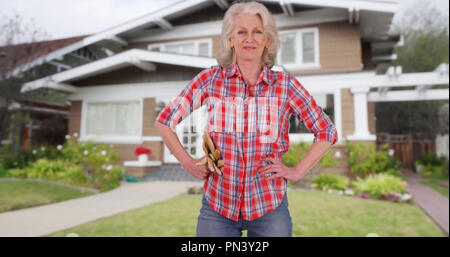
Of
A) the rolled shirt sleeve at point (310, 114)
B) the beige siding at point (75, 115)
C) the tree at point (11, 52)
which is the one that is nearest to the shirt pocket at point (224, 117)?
the rolled shirt sleeve at point (310, 114)

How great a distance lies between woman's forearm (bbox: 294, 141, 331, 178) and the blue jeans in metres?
0.18

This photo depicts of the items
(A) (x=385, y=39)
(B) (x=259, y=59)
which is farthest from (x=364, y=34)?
(B) (x=259, y=59)

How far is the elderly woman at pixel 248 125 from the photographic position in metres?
0.95

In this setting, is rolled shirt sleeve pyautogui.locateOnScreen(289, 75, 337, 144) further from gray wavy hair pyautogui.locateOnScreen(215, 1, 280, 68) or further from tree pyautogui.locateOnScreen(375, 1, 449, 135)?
tree pyautogui.locateOnScreen(375, 1, 449, 135)

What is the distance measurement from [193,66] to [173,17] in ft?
1.24

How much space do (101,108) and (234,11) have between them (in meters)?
6.39

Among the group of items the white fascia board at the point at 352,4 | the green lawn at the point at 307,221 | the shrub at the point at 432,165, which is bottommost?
the shrub at the point at 432,165

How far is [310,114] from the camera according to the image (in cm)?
101

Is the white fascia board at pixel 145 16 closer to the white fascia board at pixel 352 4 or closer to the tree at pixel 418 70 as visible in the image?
the white fascia board at pixel 352 4

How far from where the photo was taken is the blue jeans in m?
1.04

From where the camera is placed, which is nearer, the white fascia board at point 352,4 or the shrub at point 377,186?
the white fascia board at point 352,4

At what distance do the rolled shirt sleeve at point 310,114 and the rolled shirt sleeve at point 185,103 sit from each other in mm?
327

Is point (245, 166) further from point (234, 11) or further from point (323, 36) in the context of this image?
point (323, 36)

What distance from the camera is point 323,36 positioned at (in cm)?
777
